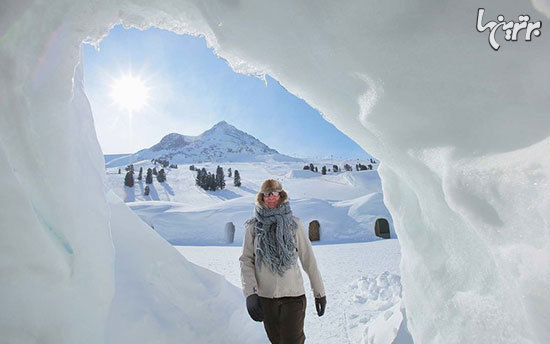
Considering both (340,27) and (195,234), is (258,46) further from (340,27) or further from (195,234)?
(195,234)

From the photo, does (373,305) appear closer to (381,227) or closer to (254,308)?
(254,308)

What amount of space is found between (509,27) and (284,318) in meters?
2.29

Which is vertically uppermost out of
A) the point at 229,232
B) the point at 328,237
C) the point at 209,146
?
the point at 209,146

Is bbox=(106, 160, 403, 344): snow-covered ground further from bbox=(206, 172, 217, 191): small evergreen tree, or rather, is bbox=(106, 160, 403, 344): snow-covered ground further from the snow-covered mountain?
the snow-covered mountain

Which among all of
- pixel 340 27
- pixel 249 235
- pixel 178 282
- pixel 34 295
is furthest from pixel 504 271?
pixel 178 282

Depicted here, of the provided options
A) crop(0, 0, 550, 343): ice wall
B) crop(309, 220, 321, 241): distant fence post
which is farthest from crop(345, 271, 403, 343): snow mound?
crop(309, 220, 321, 241): distant fence post

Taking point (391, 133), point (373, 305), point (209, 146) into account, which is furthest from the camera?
point (209, 146)

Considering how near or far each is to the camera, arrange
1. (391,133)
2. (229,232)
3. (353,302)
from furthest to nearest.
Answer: (229,232) → (353,302) → (391,133)

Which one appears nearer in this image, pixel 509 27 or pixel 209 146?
pixel 509 27

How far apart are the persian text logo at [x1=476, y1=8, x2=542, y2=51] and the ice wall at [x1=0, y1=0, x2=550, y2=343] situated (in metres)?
0.03

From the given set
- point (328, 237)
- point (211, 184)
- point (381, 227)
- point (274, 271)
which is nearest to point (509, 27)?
point (274, 271)

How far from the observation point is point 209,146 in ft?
529

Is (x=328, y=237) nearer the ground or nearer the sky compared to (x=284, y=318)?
nearer the ground

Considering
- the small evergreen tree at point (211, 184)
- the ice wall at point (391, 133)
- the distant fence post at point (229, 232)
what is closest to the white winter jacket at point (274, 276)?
the ice wall at point (391, 133)
